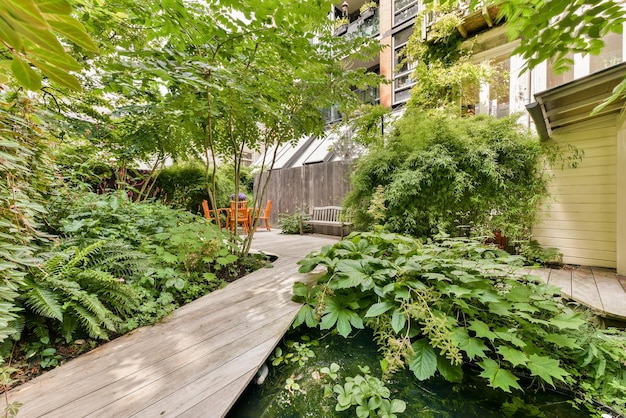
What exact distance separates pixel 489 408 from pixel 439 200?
246 cm

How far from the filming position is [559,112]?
10.5 feet

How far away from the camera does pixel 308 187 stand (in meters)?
7.60

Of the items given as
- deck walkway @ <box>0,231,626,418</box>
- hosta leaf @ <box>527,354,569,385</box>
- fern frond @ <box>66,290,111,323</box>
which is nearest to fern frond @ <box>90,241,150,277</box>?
fern frond @ <box>66,290,111,323</box>

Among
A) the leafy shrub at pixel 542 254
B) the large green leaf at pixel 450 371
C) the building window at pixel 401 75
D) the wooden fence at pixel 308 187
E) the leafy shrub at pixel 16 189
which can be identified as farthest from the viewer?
the building window at pixel 401 75

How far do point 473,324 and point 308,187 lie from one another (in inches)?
247

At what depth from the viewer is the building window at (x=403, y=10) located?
6.99m

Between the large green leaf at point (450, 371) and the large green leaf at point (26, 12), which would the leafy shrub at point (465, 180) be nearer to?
the large green leaf at point (450, 371)

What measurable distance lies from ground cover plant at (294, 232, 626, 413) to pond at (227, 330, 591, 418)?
0.09 m

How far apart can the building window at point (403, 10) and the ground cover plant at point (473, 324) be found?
25.7 ft

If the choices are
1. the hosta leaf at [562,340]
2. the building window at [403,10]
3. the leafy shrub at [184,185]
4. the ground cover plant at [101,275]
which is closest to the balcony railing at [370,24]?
the building window at [403,10]

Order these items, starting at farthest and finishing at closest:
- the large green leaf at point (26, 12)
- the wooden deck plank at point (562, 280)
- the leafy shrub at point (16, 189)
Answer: the wooden deck plank at point (562, 280) < the leafy shrub at point (16, 189) < the large green leaf at point (26, 12)

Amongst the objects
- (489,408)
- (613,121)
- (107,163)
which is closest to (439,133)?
(613,121)

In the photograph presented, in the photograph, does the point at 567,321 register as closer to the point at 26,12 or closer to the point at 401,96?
Result: the point at 26,12

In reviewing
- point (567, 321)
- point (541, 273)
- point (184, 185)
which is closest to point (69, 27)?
point (567, 321)
